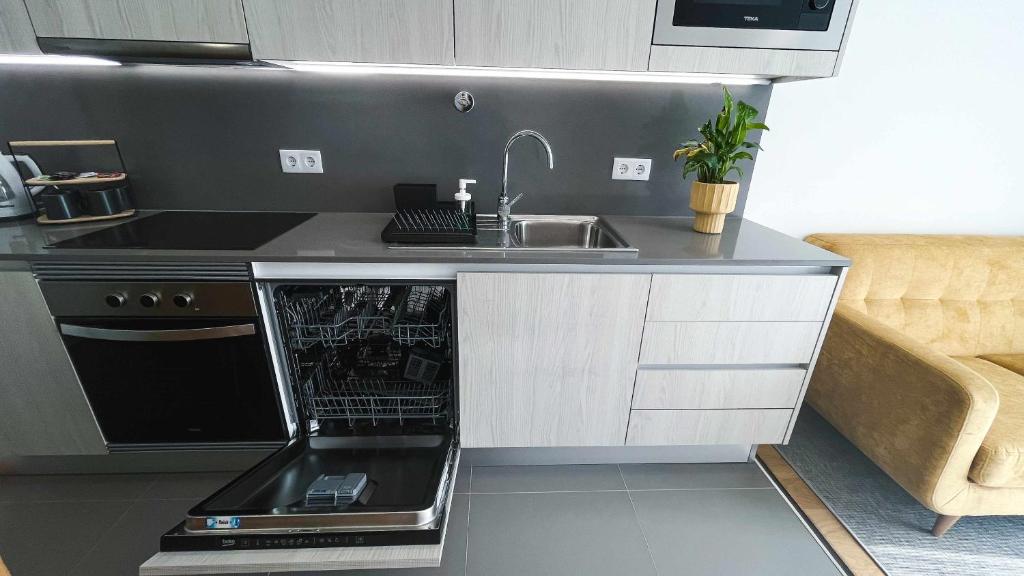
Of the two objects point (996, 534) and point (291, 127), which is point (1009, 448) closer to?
point (996, 534)

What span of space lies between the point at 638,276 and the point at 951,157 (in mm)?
1723

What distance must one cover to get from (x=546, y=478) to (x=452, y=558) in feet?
1.52

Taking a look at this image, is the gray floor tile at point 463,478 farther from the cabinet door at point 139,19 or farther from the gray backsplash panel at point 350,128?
the cabinet door at point 139,19

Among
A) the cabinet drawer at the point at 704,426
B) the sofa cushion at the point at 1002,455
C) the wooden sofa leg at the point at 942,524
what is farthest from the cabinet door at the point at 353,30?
the wooden sofa leg at the point at 942,524

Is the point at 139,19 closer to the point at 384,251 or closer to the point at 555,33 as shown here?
the point at 384,251

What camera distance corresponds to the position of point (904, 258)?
1818mm

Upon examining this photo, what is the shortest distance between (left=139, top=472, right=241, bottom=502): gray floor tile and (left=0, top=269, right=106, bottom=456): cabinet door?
222mm

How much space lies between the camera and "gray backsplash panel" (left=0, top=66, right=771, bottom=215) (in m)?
1.63

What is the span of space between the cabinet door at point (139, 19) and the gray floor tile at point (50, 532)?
155cm

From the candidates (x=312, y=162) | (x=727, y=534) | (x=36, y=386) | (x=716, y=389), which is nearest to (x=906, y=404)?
(x=716, y=389)

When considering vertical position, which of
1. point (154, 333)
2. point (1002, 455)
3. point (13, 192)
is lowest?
point (1002, 455)

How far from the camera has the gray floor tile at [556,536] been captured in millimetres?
1341

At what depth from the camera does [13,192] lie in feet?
4.99

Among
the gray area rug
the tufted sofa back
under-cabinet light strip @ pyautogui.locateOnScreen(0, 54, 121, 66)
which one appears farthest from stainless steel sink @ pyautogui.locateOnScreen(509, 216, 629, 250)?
under-cabinet light strip @ pyautogui.locateOnScreen(0, 54, 121, 66)
